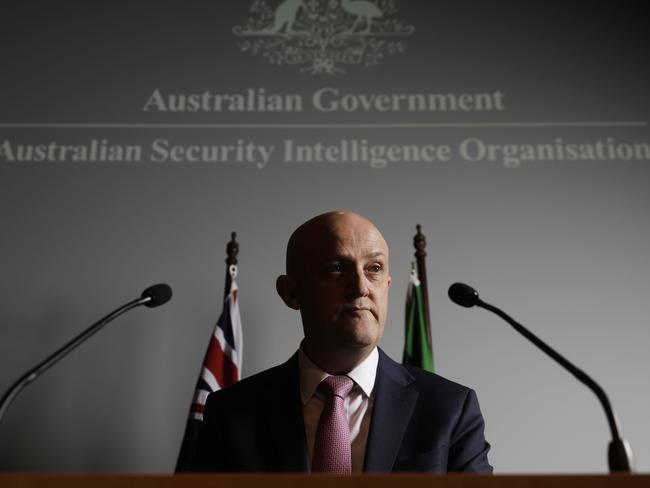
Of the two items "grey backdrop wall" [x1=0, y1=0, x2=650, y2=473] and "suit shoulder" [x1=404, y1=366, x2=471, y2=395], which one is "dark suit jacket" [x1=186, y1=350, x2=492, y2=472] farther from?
"grey backdrop wall" [x1=0, y1=0, x2=650, y2=473]

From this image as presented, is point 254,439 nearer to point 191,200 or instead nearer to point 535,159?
point 191,200

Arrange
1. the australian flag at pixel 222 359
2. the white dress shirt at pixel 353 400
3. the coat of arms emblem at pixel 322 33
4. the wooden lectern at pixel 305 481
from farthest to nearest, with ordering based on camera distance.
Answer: the coat of arms emblem at pixel 322 33 → the australian flag at pixel 222 359 → the white dress shirt at pixel 353 400 → the wooden lectern at pixel 305 481

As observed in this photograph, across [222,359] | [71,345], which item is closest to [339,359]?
[71,345]

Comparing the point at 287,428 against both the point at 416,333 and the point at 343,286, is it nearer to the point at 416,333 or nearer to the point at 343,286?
the point at 343,286

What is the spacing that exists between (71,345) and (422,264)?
5.68 feet

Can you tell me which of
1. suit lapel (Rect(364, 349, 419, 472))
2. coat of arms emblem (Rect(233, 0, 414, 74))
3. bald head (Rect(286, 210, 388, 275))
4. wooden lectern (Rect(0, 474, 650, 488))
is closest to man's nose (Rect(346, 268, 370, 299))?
bald head (Rect(286, 210, 388, 275))

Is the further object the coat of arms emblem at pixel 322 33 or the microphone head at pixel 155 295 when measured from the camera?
the coat of arms emblem at pixel 322 33

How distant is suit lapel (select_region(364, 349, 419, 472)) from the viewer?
1.55 metres

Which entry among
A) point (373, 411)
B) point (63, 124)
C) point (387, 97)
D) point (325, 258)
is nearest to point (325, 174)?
point (387, 97)

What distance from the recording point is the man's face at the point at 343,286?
170 cm

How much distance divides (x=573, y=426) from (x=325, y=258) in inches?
68.5

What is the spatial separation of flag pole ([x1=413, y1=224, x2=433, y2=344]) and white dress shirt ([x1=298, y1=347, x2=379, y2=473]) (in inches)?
43.3

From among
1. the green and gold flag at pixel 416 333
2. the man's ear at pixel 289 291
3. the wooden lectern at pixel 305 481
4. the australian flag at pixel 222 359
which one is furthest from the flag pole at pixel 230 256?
the wooden lectern at pixel 305 481

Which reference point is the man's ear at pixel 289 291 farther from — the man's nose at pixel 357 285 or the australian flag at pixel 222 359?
the australian flag at pixel 222 359
